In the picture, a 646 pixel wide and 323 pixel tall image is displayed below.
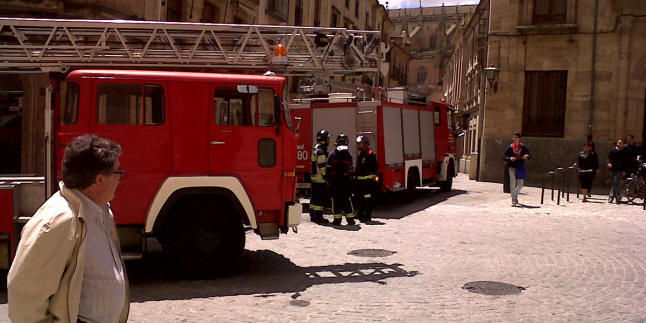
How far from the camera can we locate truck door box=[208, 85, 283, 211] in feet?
22.4

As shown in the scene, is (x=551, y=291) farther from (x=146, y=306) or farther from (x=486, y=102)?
(x=486, y=102)

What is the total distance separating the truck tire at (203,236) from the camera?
22.2ft

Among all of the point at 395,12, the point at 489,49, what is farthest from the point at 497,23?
the point at 395,12

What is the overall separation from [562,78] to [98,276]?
22.0 meters

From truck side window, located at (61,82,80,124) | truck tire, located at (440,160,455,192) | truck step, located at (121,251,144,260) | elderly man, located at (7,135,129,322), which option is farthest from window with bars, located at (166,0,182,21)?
elderly man, located at (7,135,129,322)

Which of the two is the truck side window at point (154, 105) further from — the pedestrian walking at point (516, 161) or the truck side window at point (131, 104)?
the pedestrian walking at point (516, 161)

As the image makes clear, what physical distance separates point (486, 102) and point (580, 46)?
3881 millimetres

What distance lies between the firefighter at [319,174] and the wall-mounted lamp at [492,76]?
12343 millimetres

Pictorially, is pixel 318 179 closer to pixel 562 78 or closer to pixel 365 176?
pixel 365 176

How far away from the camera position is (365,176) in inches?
450

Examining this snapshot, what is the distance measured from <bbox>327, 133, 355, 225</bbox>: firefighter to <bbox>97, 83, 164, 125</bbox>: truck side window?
4934 millimetres

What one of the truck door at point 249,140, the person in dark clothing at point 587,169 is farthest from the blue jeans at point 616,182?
the truck door at point 249,140

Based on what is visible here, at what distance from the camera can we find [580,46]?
21328mm

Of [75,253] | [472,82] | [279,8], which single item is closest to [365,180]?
[75,253]
